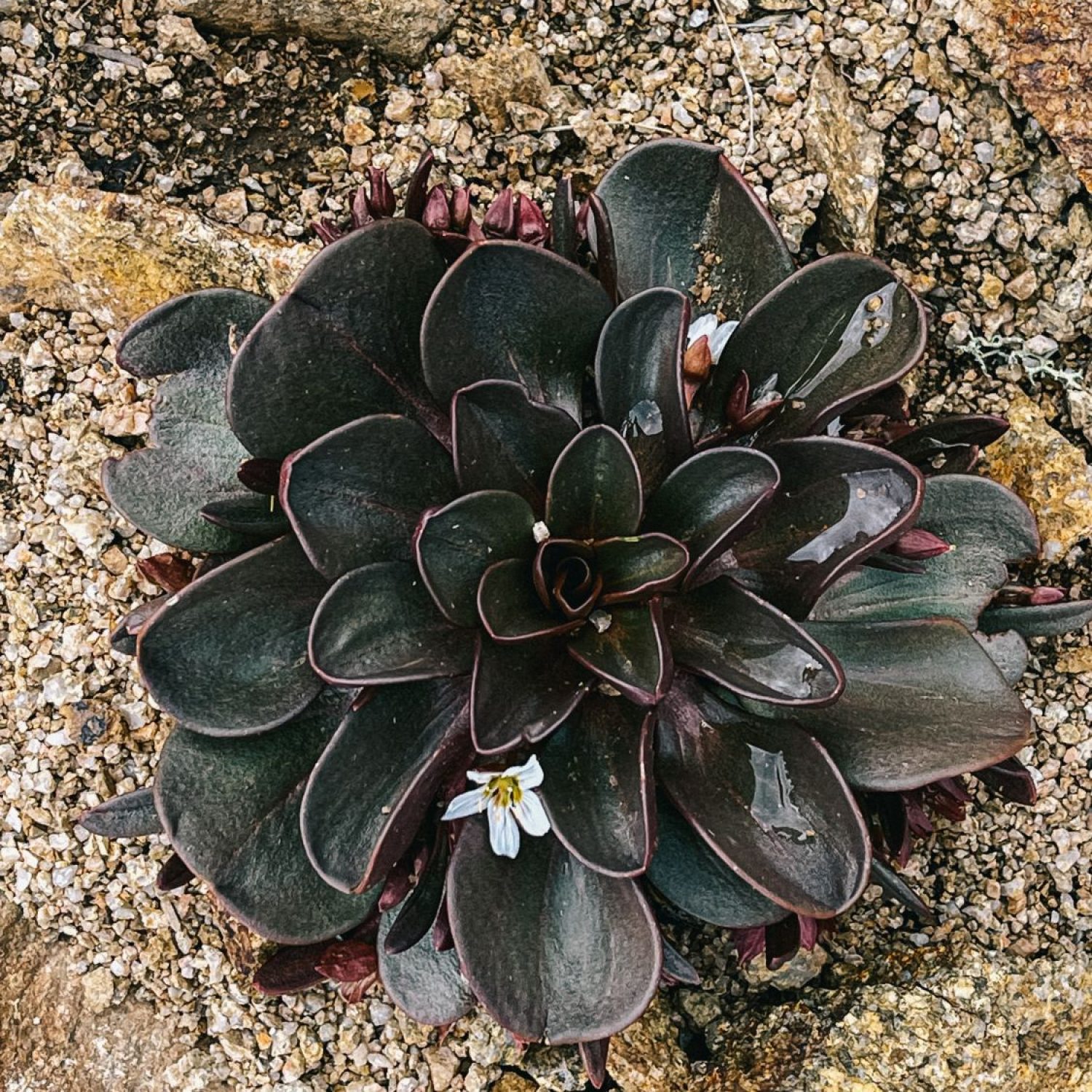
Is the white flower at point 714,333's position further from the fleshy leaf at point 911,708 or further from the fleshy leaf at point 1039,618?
the fleshy leaf at point 1039,618

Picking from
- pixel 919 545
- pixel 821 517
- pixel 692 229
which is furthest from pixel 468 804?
pixel 692 229

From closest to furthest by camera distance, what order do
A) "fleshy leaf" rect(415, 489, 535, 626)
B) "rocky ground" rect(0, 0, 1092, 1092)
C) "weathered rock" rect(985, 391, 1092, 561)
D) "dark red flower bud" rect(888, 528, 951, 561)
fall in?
"fleshy leaf" rect(415, 489, 535, 626), "dark red flower bud" rect(888, 528, 951, 561), "rocky ground" rect(0, 0, 1092, 1092), "weathered rock" rect(985, 391, 1092, 561)

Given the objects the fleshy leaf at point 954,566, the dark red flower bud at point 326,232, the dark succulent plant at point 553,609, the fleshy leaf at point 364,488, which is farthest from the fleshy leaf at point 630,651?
the dark red flower bud at point 326,232

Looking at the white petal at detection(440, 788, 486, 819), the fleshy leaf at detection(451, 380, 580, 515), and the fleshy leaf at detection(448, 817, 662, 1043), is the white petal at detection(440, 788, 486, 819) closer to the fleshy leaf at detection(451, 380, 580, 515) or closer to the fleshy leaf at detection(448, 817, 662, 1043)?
the fleshy leaf at detection(448, 817, 662, 1043)

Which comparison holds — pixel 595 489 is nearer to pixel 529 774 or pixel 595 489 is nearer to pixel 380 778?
pixel 529 774

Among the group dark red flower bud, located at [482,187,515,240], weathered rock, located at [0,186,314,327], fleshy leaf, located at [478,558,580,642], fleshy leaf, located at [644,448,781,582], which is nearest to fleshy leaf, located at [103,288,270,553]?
weathered rock, located at [0,186,314,327]

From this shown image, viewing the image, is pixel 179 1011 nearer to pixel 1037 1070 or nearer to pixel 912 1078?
pixel 912 1078

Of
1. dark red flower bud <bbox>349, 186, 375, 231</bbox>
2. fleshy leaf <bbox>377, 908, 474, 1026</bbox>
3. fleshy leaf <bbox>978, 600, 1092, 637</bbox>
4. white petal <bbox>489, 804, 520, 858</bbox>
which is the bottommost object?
fleshy leaf <bbox>377, 908, 474, 1026</bbox>
